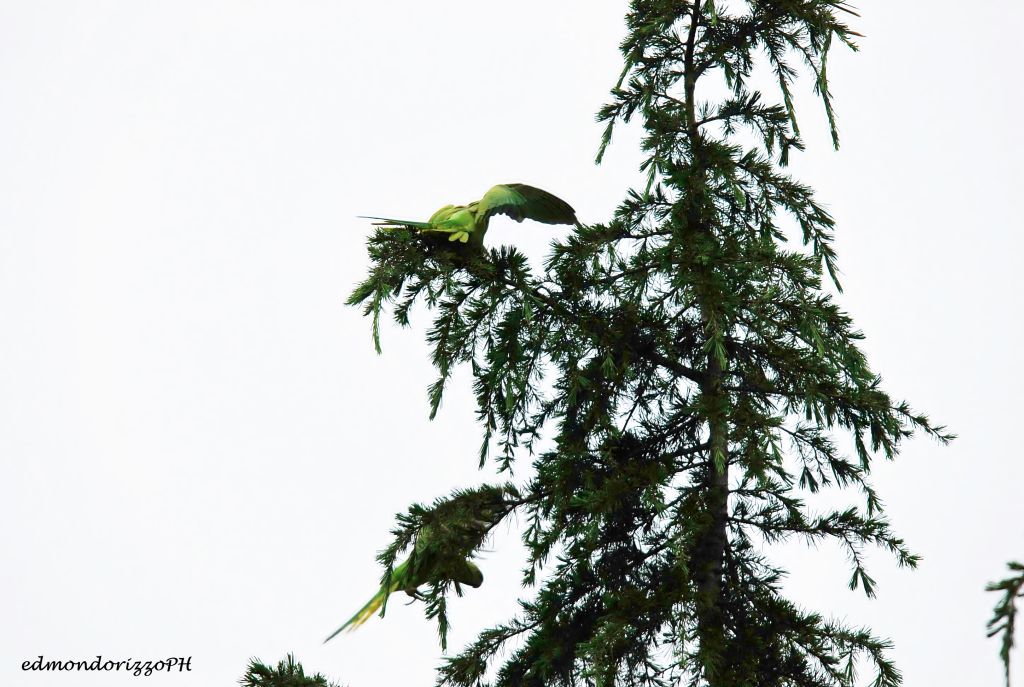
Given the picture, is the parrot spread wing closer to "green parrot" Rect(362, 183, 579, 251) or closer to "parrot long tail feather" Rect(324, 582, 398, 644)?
"green parrot" Rect(362, 183, 579, 251)

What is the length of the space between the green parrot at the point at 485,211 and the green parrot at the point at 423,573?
4.04ft

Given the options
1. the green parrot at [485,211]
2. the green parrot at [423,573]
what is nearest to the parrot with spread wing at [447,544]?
the green parrot at [423,573]

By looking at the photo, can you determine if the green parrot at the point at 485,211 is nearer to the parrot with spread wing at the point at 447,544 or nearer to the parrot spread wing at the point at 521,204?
the parrot spread wing at the point at 521,204

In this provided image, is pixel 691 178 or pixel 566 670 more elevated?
pixel 691 178

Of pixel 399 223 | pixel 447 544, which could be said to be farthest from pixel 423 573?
pixel 399 223

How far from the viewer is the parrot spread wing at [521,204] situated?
4383mm

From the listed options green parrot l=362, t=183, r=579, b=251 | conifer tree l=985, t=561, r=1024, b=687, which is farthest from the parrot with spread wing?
conifer tree l=985, t=561, r=1024, b=687

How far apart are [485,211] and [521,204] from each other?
0.53ft

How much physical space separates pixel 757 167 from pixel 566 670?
88.3 inches

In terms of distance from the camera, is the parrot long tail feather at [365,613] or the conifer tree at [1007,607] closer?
the conifer tree at [1007,607]

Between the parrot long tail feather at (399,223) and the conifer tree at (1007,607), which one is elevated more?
the parrot long tail feather at (399,223)

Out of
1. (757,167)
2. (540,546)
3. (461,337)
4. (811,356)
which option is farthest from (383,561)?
(757,167)

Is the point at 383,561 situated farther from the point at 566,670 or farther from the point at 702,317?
the point at 702,317

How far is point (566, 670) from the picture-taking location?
4570mm
